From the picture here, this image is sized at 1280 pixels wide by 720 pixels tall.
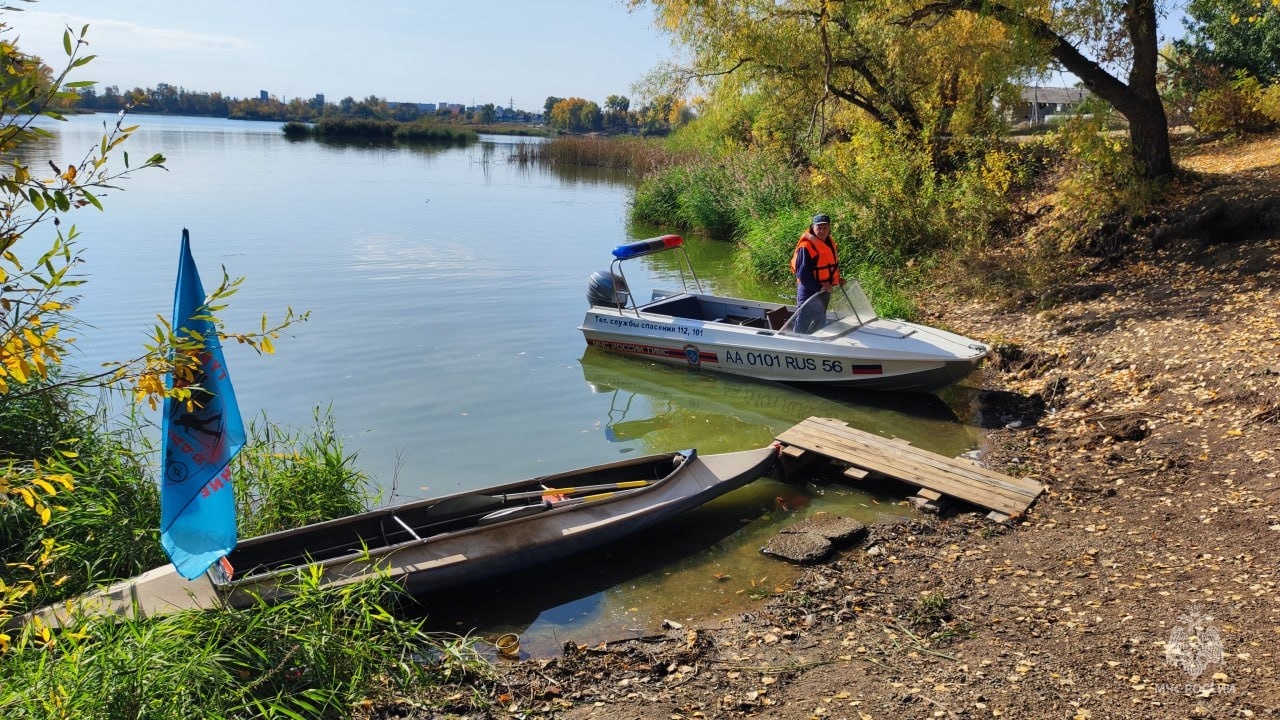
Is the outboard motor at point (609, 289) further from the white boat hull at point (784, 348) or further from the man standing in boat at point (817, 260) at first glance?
the man standing in boat at point (817, 260)

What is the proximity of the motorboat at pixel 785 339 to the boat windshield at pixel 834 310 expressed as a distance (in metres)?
0.01

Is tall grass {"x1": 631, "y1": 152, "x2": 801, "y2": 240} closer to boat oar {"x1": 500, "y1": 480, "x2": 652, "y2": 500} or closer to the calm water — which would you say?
the calm water

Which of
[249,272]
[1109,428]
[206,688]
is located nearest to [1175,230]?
[1109,428]

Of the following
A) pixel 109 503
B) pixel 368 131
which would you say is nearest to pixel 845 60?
pixel 109 503

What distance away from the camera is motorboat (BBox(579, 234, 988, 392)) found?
11.5 meters

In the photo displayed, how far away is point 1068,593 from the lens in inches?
250

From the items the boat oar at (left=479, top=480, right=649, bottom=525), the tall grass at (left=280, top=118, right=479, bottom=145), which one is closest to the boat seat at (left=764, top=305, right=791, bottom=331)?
the boat oar at (left=479, top=480, right=649, bottom=525)

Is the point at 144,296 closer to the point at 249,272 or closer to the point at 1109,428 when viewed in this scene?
the point at 249,272

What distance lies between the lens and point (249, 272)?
19.9m

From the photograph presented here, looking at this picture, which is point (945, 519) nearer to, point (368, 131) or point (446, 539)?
point (446, 539)

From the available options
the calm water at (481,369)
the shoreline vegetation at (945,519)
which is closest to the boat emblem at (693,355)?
the calm water at (481,369)

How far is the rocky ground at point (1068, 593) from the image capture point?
5.14 metres

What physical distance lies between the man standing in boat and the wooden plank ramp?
270 centimetres

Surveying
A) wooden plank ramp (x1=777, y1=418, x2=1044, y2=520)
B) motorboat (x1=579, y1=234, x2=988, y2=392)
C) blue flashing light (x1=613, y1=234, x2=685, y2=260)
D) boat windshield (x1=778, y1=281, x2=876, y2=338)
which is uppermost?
blue flashing light (x1=613, y1=234, x2=685, y2=260)
